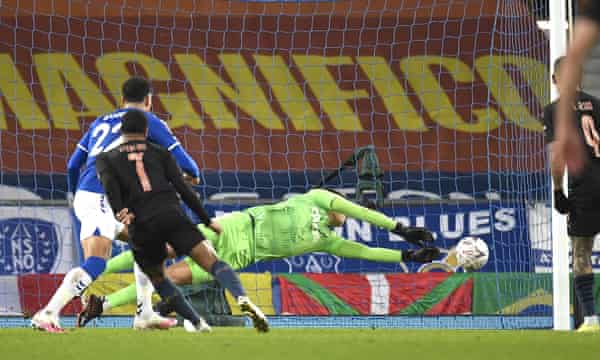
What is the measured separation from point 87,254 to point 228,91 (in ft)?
24.6

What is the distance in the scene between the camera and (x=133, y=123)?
6.34 metres

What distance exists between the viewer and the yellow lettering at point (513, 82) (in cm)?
1241

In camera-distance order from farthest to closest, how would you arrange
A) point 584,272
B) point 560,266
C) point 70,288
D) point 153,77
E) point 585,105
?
point 153,77 → point 560,266 → point 585,105 → point 584,272 → point 70,288

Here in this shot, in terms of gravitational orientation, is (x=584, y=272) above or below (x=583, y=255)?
below

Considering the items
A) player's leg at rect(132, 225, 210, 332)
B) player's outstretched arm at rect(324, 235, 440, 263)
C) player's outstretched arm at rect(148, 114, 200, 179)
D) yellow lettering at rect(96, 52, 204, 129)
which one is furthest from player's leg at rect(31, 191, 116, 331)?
yellow lettering at rect(96, 52, 204, 129)

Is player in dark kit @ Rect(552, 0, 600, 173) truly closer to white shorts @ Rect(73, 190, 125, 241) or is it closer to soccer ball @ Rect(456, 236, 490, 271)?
white shorts @ Rect(73, 190, 125, 241)

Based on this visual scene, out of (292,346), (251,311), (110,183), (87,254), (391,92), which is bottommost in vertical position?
(292,346)

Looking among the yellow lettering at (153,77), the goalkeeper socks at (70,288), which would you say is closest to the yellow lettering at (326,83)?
the yellow lettering at (153,77)

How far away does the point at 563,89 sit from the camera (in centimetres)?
336

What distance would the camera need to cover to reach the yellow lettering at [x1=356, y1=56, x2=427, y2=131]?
1399 cm

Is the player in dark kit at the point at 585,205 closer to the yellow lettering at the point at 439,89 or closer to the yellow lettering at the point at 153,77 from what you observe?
the yellow lettering at the point at 439,89

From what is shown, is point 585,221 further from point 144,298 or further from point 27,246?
point 27,246

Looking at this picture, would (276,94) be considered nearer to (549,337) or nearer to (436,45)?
(436,45)

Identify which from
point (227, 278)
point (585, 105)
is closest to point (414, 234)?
point (585, 105)
